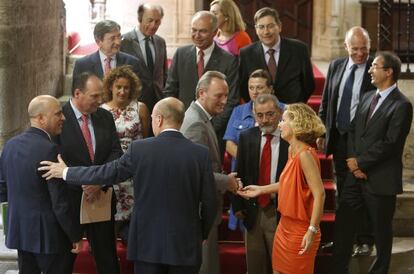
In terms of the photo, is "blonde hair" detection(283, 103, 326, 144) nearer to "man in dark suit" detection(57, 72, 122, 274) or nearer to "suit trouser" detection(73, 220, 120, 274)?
"man in dark suit" detection(57, 72, 122, 274)

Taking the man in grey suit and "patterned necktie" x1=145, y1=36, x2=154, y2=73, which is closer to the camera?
the man in grey suit

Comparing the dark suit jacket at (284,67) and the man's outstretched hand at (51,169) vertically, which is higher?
the dark suit jacket at (284,67)

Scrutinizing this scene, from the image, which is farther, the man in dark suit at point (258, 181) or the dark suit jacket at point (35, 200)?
the man in dark suit at point (258, 181)

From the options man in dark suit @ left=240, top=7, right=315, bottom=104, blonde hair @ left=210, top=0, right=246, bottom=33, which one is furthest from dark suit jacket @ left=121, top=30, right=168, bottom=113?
man in dark suit @ left=240, top=7, right=315, bottom=104

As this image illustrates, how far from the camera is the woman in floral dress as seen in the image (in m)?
6.01

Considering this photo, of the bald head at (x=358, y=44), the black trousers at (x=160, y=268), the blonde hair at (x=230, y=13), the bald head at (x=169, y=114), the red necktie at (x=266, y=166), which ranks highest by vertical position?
the blonde hair at (x=230, y=13)

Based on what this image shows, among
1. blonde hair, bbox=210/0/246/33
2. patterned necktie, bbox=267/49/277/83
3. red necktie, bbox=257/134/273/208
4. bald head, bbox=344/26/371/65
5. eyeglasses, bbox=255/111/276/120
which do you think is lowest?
red necktie, bbox=257/134/273/208

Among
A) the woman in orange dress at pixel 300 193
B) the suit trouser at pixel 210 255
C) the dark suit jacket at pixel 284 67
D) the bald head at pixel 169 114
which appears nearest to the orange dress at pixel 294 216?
the woman in orange dress at pixel 300 193

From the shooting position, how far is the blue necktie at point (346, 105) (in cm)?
659

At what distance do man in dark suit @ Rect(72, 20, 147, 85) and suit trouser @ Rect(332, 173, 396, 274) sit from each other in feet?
5.95

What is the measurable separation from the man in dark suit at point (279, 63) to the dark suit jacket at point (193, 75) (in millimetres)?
181

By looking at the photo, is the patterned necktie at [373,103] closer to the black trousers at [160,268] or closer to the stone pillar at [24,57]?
the black trousers at [160,268]

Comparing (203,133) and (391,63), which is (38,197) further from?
(391,63)

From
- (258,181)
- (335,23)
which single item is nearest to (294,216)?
(258,181)
